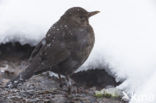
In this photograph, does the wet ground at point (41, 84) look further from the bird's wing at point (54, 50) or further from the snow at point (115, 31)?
the bird's wing at point (54, 50)

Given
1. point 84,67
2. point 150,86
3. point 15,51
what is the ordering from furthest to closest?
1. point 15,51
2. point 84,67
3. point 150,86

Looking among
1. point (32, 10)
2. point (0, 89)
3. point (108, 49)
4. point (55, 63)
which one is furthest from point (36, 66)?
point (32, 10)

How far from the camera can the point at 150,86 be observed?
640cm

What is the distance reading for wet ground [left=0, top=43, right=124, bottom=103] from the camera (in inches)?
263

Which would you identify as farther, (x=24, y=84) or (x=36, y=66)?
(x=24, y=84)

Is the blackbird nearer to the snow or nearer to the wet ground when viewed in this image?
the wet ground

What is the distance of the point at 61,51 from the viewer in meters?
6.64

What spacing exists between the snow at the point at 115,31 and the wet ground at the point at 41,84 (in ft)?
0.47

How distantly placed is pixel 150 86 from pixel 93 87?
42.2 inches

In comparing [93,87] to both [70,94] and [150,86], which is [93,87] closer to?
[70,94]

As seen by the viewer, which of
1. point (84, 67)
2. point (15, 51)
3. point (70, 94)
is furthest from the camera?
point (15, 51)

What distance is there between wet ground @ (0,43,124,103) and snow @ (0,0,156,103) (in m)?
0.14

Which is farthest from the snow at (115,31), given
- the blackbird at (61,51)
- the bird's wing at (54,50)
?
the bird's wing at (54,50)

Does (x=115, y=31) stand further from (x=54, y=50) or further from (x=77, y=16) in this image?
(x=54, y=50)
